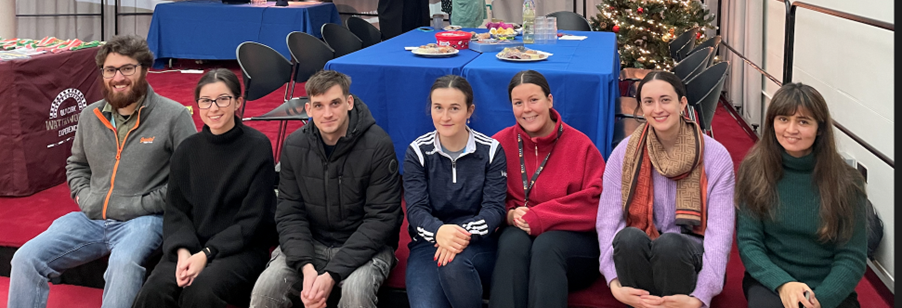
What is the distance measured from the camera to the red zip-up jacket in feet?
7.73

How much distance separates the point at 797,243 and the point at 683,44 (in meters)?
3.62

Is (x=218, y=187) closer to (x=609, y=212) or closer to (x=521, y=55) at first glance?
(x=609, y=212)

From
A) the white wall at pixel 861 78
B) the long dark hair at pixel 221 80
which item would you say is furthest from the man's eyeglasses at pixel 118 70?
the white wall at pixel 861 78

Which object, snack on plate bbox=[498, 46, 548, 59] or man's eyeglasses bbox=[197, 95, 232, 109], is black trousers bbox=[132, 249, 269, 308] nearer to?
man's eyeglasses bbox=[197, 95, 232, 109]

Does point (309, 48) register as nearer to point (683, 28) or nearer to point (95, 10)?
point (683, 28)

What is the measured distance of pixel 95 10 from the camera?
9453 mm

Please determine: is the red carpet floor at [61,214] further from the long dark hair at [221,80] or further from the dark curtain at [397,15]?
the dark curtain at [397,15]

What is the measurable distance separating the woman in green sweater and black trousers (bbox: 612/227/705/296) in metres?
0.19

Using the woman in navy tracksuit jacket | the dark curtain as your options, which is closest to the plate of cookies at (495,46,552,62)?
the woman in navy tracksuit jacket

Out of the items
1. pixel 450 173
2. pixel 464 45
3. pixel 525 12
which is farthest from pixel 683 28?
pixel 450 173

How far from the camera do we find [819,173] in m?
2.04

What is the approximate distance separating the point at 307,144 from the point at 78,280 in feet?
3.99

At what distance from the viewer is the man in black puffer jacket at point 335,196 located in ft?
7.53

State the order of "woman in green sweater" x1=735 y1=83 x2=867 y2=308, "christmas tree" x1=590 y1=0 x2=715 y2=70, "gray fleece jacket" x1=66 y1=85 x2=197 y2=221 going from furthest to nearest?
"christmas tree" x1=590 y1=0 x2=715 y2=70, "gray fleece jacket" x1=66 y1=85 x2=197 y2=221, "woman in green sweater" x1=735 y1=83 x2=867 y2=308
